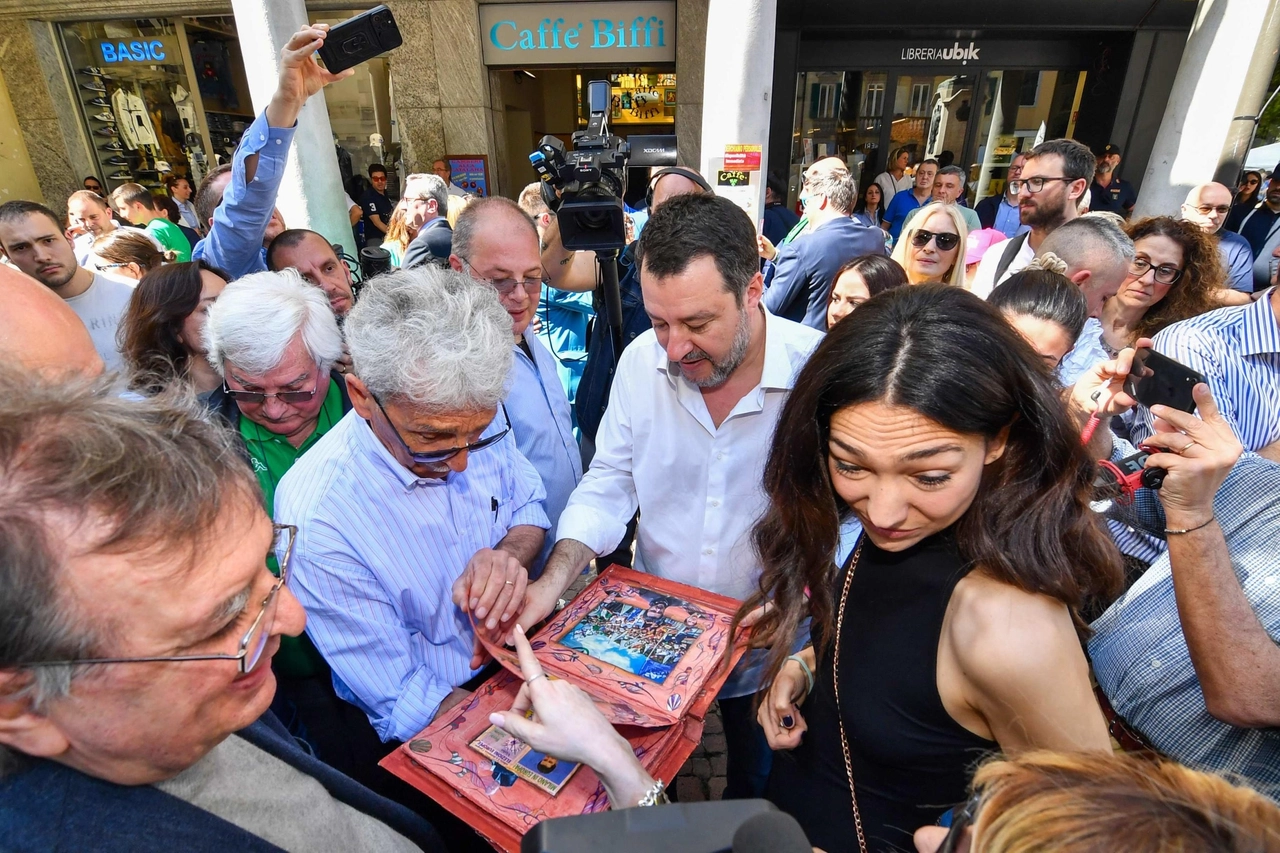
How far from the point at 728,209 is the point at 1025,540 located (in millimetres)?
1335

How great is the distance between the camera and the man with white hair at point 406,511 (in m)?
1.50

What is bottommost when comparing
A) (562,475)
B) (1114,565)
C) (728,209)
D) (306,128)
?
(562,475)

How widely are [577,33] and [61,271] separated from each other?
8276mm

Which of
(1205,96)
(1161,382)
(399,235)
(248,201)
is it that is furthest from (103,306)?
(1205,96)

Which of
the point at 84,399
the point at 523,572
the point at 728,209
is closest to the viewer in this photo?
the point at 84,399

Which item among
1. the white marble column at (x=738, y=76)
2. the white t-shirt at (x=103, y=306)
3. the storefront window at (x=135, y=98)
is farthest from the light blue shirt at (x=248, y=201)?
the storefront window at (x=135, y=98)

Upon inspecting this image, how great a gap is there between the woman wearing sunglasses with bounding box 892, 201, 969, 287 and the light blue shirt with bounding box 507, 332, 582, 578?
2.43 meters

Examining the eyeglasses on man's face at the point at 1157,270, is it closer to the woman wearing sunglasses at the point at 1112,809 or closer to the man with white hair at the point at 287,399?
the woman wearing sunglasses at the point at 1112,809

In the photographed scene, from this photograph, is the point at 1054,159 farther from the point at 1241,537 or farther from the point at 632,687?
the point at 632,687

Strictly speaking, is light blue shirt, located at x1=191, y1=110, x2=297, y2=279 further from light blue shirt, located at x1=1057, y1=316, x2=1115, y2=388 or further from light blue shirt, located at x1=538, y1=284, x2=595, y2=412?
light blue shirt, located at x1=1057, y1=316, x2=1115, y2=388

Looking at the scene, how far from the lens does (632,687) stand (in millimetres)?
1400

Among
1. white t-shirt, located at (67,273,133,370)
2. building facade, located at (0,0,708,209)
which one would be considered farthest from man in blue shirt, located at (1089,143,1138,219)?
white t-shirt, located at (67,273,133,370)

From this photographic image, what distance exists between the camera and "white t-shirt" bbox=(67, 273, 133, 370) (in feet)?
11.3

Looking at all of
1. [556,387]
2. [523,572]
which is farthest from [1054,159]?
[523,572]
